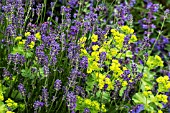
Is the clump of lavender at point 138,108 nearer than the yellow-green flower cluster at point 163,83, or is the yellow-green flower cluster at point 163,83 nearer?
the yellow-green flower cluster at point 163,83

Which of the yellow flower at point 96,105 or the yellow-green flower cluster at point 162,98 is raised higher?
the yellow-green flower cluster at point 162,98

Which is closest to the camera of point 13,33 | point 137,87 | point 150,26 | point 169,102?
point 13,33

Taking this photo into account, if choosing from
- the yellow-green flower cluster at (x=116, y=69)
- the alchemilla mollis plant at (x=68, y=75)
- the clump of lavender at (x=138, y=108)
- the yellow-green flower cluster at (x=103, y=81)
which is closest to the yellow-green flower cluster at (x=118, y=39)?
the alchemilla mollis plant at (x=68, y=75)

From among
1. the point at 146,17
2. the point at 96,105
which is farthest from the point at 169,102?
the point at 146,17

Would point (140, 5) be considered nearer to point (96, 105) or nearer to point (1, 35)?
point (1, 35)

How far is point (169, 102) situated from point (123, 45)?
0.74m

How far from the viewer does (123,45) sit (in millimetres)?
3090

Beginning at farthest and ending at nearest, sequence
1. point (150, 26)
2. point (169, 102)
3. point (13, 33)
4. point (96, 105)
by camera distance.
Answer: point (150, 26), point (169, 102), point (13, 33), point (96, 105)

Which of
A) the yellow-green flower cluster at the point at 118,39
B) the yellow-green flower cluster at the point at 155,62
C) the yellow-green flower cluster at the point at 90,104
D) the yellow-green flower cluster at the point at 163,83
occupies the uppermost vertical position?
the yellow-green flower cluster at the point at 118,39

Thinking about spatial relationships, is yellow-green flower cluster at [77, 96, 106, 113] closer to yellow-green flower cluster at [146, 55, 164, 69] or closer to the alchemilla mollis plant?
the alchemilla mollis plant

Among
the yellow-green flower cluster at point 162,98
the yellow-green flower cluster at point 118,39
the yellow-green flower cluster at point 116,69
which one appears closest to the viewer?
the yellow-green flower cluster at point 162,98

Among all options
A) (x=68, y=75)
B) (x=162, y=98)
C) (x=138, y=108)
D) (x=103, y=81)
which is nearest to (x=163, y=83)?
(x=162, y=98)

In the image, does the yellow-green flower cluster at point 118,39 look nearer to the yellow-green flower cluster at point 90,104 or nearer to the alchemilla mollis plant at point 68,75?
the alchemilla mollis plant at point 68,75

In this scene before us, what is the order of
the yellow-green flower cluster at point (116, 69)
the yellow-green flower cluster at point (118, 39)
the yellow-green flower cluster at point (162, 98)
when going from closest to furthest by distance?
the yellow-green flower cluster at point (162, 98) < the yellow-green flower cluster at point (116, 69) < the yellow-green flower cluster at point (118, 39)
